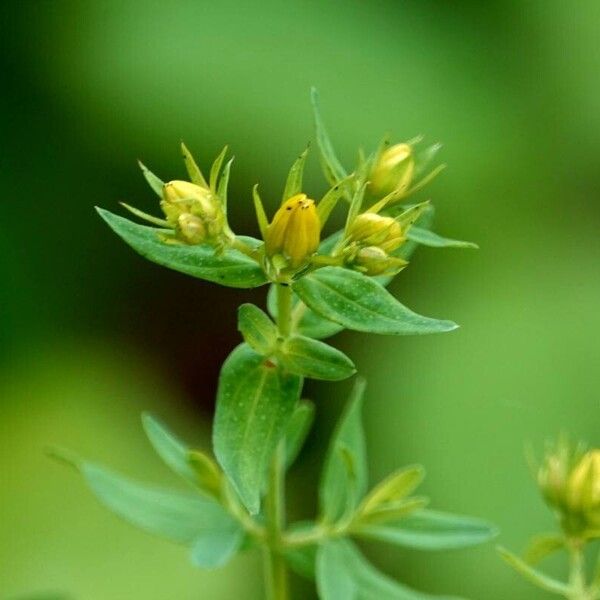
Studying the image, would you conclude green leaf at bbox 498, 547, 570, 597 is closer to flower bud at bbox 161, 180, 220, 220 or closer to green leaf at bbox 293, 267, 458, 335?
green leaf at bbox 293, 267, 458, 335

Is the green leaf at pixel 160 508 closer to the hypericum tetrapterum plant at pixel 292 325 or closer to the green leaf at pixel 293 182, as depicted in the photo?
the hypericum tetrapterum plant at pixel 292 325

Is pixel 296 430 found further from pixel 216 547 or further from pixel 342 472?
pixel 216 547

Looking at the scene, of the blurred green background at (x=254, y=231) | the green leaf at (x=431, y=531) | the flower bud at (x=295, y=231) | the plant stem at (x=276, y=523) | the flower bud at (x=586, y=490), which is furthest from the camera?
the blurred green background at (x=254, y=231)

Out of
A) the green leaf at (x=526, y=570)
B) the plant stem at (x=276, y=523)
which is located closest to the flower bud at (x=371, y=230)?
the plant stem at (x=276, y=523)

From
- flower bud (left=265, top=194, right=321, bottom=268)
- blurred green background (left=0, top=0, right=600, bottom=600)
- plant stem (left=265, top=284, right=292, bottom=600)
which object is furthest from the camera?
blurred green background (left=0, top=0, right=600, bottom=600)

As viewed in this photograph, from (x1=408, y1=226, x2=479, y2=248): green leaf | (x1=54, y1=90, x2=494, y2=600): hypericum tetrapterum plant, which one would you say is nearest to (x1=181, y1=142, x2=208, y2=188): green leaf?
(x1=54, y1=90, x2=494, y2=600): hypericum tetrapterum plant

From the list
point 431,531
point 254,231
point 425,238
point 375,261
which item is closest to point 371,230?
point 375,261

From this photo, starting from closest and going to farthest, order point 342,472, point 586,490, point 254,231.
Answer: point 586,490 < point 342,472 < point 254,231
